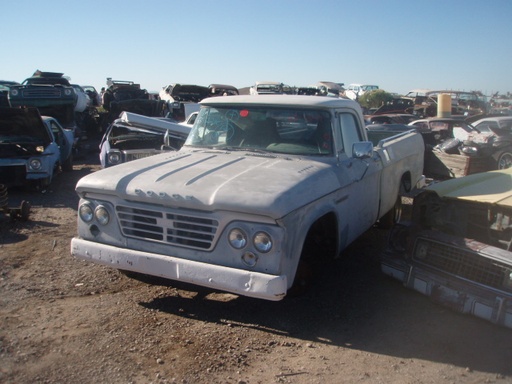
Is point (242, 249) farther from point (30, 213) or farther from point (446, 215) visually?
point (30, 213)

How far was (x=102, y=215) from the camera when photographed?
4.07 metres

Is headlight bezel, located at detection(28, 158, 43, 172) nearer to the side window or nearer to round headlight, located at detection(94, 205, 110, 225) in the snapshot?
round headlight, located at detection(94, 205, 110, 225)

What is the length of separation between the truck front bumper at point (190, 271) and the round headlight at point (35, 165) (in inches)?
191

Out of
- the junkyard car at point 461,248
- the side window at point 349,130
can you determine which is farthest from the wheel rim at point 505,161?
the side window at point 349,130

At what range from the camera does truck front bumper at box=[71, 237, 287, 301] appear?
3443 mm

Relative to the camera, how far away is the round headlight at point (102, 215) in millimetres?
4062

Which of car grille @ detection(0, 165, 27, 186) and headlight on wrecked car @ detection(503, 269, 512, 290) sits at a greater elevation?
headlight on wrecked car @ detection(503, 269, 512, 290)

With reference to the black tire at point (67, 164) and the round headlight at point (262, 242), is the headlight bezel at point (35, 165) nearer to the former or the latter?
the black tire at point (67, 164)

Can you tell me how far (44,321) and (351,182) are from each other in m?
2.98

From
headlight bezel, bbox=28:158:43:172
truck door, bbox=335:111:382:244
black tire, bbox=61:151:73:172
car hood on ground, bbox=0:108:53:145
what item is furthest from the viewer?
black tire, bbox=61:151:73:172

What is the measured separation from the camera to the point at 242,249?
11.7 ft

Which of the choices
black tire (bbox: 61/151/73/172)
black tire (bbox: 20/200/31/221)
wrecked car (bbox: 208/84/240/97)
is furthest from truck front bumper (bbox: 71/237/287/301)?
wrecked car (bbox: 208/84/240/97)

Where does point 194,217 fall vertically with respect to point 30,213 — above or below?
above

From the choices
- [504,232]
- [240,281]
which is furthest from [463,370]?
[240,281]
